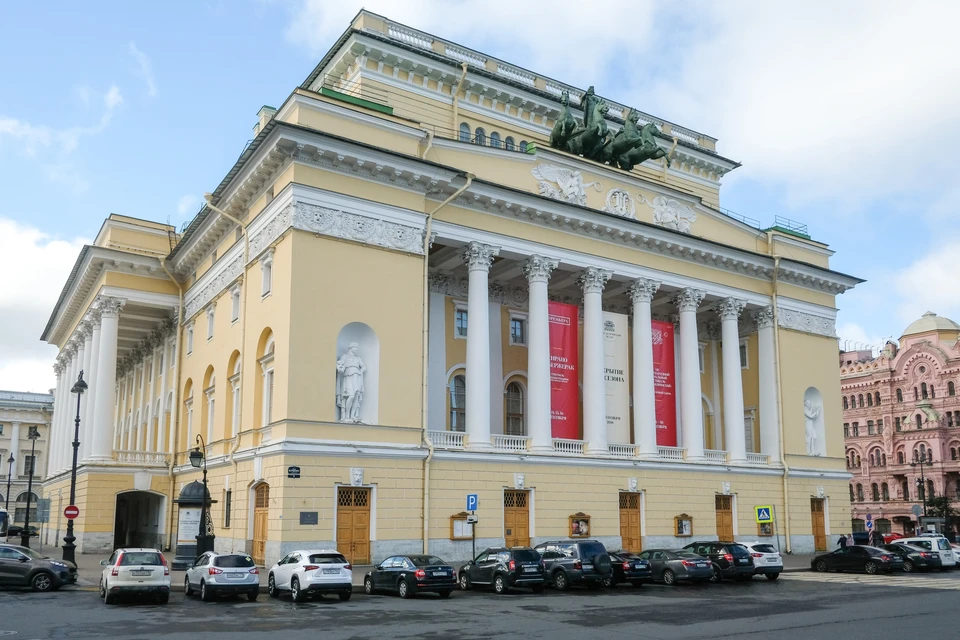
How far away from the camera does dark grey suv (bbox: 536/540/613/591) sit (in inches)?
976

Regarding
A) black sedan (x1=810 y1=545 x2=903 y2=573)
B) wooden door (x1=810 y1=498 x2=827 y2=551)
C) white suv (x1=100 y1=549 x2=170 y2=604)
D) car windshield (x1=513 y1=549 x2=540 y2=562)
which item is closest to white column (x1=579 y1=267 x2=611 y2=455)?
black sedan (x1=810 y1=545 x2=903 y2=573)

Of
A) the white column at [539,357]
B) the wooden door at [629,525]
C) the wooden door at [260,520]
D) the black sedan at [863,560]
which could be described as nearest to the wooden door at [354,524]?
the wooden door at [260,520]

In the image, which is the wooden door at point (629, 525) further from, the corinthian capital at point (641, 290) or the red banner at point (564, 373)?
the corinthian capital at point (641, 290)

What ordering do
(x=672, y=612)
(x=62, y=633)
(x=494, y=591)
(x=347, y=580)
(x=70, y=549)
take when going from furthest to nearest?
(x=70, y=549) → (x=494, y=591) → (x=347, y=580) → (x=672, y=612) → (x=62, y=633)

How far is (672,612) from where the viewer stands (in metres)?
19.0

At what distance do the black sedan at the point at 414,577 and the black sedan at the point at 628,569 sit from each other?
215 inches

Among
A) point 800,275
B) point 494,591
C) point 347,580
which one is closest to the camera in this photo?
point 347,580

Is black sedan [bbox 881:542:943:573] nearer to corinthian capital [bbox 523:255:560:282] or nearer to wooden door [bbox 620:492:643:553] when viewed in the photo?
wooden door [bbox 620:492:643:553]

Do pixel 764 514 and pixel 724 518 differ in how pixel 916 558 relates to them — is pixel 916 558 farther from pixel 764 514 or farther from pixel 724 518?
pixel 724 518

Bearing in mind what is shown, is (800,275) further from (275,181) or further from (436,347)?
(275,181)

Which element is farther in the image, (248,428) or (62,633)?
(248,428)

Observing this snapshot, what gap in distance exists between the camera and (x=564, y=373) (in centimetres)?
3556

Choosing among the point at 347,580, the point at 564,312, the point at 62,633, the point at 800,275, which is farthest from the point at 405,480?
the point at 800,275

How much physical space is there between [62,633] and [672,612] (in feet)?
39.1
